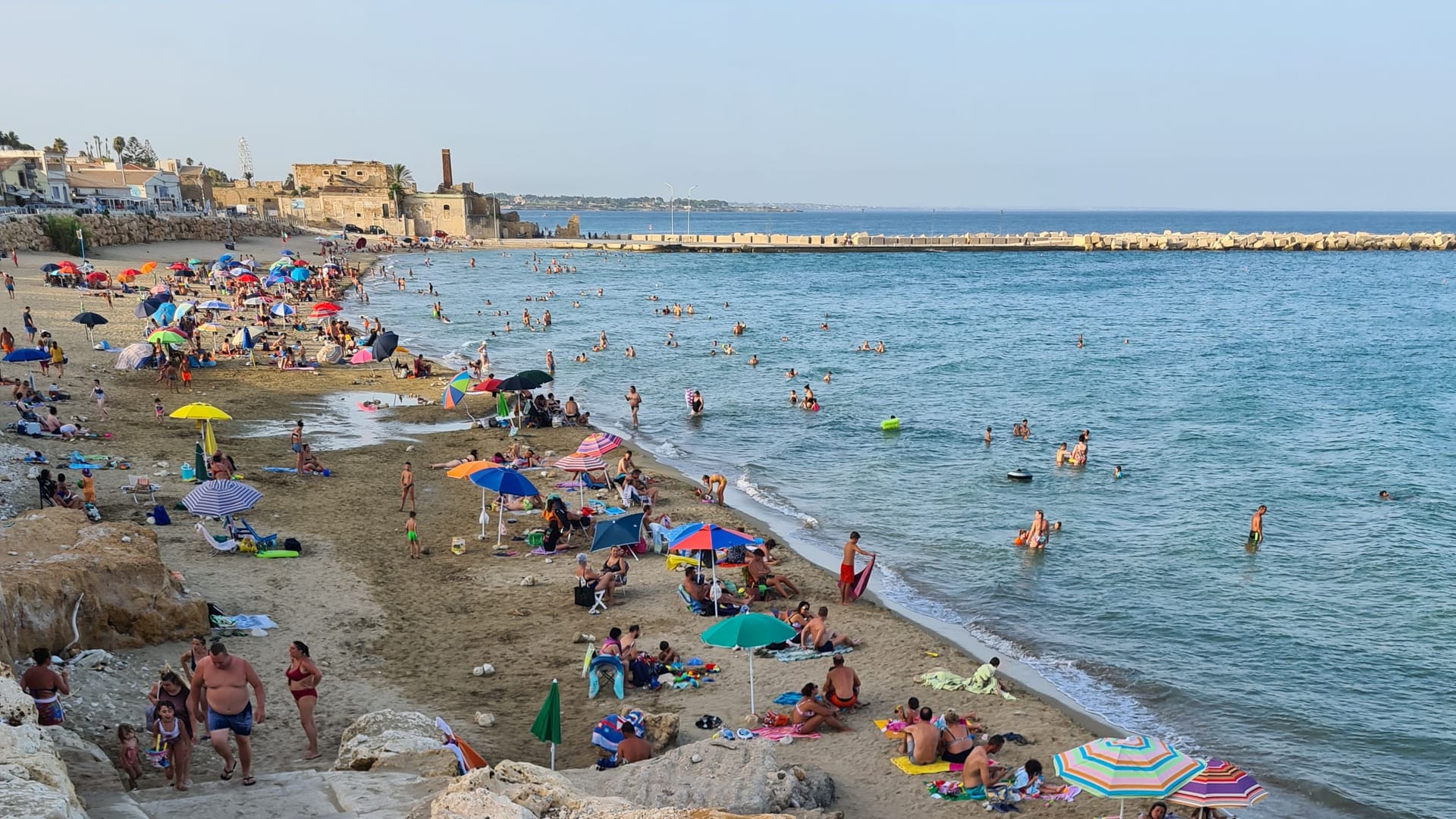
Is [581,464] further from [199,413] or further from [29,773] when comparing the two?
[29,773]

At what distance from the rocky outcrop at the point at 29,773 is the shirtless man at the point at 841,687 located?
7.21 meters

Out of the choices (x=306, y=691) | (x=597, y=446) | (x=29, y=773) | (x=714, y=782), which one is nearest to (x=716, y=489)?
(x=597, y=446)

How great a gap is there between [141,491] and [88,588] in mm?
6670

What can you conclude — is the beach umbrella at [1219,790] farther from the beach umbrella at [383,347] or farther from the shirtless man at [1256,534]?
the beach umbrella at [383,347]

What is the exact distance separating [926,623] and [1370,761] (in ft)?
17.9

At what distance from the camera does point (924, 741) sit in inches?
382

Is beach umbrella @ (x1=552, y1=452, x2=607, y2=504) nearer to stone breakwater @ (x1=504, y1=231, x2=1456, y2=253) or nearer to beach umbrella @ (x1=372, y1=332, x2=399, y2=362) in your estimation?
beach umbrella @ (x1=372, y1=332, x2=399, y2=362)

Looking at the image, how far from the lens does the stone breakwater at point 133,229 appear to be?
49.3 metres

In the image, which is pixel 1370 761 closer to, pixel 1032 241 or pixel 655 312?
pixel 655 312

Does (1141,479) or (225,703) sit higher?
(225,703)

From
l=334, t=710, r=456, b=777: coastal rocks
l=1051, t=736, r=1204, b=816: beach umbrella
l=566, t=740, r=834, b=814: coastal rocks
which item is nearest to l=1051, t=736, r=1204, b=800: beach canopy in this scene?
l=1051, t=736, r=1204, b=816: beach umbrella

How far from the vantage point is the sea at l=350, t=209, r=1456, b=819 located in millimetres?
12156

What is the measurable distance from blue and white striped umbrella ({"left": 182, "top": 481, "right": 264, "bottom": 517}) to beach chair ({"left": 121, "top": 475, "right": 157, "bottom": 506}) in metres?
2.60

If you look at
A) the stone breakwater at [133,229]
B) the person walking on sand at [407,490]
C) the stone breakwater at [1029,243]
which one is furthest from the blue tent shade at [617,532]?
the stone breakwater at [1029,243]
